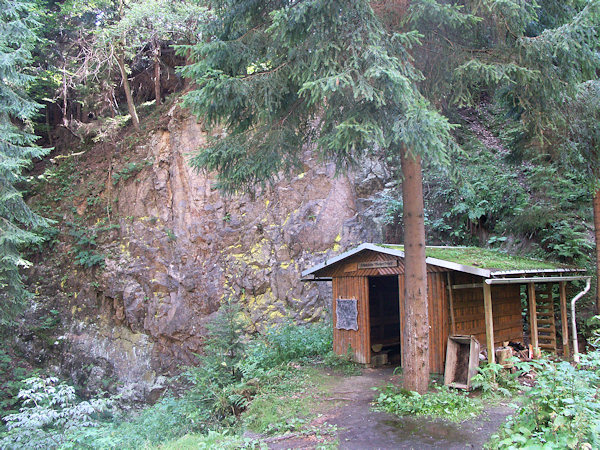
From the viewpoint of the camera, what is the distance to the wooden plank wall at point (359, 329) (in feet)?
32.7

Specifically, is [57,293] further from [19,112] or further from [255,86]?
[255,86]

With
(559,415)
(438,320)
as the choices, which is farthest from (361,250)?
(559,415)

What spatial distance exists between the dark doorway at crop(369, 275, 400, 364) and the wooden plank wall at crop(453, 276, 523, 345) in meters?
2.26

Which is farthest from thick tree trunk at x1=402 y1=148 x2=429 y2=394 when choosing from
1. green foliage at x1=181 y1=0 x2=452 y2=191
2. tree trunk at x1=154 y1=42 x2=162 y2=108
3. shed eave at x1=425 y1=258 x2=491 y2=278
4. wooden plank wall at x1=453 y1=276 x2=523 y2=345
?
tree trunk at x1=154 y1=42 x2=162 y2=108

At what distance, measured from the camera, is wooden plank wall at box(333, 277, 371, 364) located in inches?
392

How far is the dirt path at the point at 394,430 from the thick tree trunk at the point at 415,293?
0.86 meters

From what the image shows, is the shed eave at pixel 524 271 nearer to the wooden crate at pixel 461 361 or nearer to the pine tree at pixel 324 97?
the wooden crate at pixel 461 361

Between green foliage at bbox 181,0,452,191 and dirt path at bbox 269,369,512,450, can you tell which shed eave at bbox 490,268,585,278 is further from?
green foliage at bbox 181,0,452,191

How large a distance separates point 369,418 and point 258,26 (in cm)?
683

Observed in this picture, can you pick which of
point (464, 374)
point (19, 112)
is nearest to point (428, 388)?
point (464, 374)

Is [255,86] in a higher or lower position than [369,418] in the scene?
higher

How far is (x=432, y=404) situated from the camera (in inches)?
268

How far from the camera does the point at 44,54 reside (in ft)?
62.4

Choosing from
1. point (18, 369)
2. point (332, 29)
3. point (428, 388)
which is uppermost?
point (332, 29)
